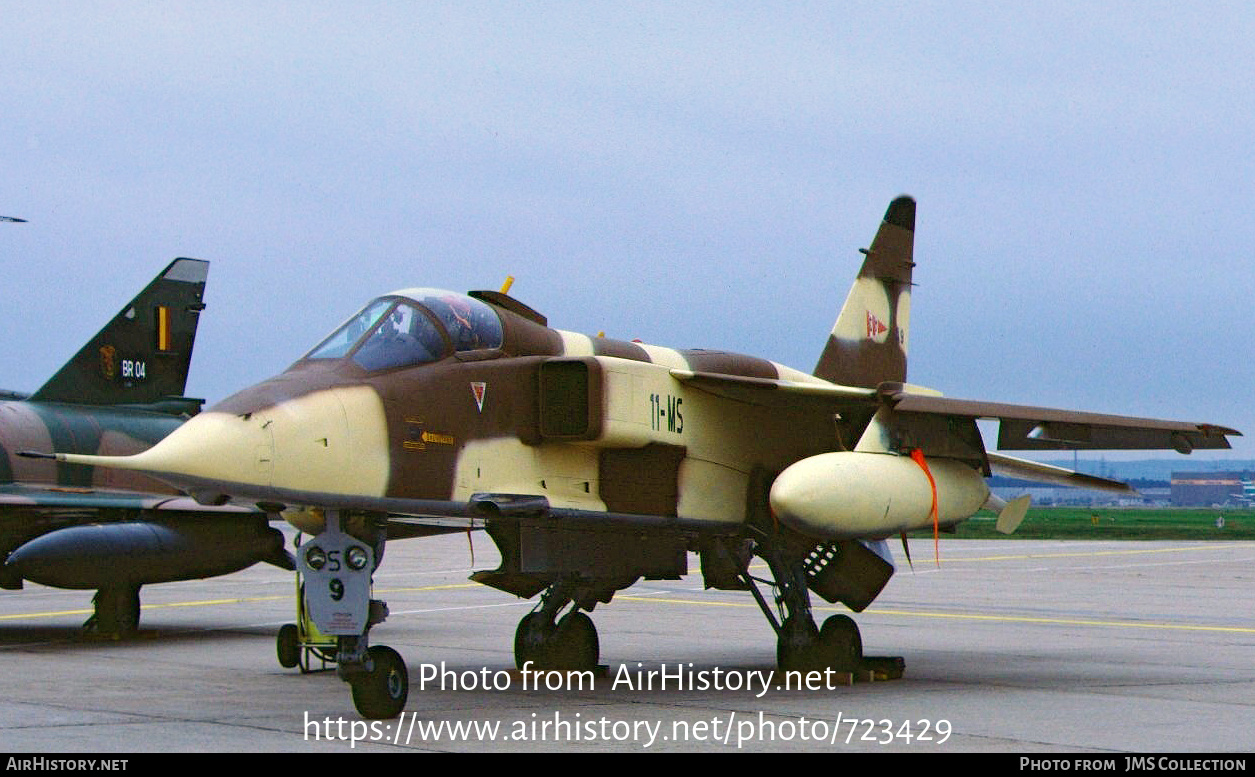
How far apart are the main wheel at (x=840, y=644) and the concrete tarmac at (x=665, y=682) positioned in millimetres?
436

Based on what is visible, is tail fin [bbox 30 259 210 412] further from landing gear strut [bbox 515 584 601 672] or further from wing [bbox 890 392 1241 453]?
wing [bbox 890 392 1241 453]

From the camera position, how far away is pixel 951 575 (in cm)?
3156

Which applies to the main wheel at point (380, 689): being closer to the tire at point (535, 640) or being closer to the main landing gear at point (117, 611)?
the tire at point (535, 640)

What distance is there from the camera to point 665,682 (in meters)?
13.4

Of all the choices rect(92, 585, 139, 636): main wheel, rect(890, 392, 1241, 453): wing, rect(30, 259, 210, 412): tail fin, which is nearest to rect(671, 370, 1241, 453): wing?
rect(890, 392, 1241, 453): wing

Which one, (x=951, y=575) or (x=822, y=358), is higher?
(x=822, y=358)

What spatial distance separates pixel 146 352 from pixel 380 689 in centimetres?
1048

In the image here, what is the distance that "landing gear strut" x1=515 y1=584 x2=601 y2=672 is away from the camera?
45.4 feet

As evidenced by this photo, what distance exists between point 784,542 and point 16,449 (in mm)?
8705

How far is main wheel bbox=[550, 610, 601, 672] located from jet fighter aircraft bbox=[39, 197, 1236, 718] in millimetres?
17

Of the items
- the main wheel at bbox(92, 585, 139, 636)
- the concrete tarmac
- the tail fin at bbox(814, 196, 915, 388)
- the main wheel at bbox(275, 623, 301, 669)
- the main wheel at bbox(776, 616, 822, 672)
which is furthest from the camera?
the main wheel at bbox(92, 585, 139, 636)

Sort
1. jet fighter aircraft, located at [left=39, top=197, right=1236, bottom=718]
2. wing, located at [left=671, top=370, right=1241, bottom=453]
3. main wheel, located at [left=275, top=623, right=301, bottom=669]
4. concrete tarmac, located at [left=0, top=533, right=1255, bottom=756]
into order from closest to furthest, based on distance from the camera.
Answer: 1. concrete tarmac, located at [left=0, top=533, right=1255, bottom=756]
2. jet fighter aircraft, located at [left=39, top=197, right=1236, bottom=718]
3. wing, located at [left=671, top=370, right=1241, bottom=453]
4. main wheel, located at [left=275, top=623, right=301, bottom=669]
